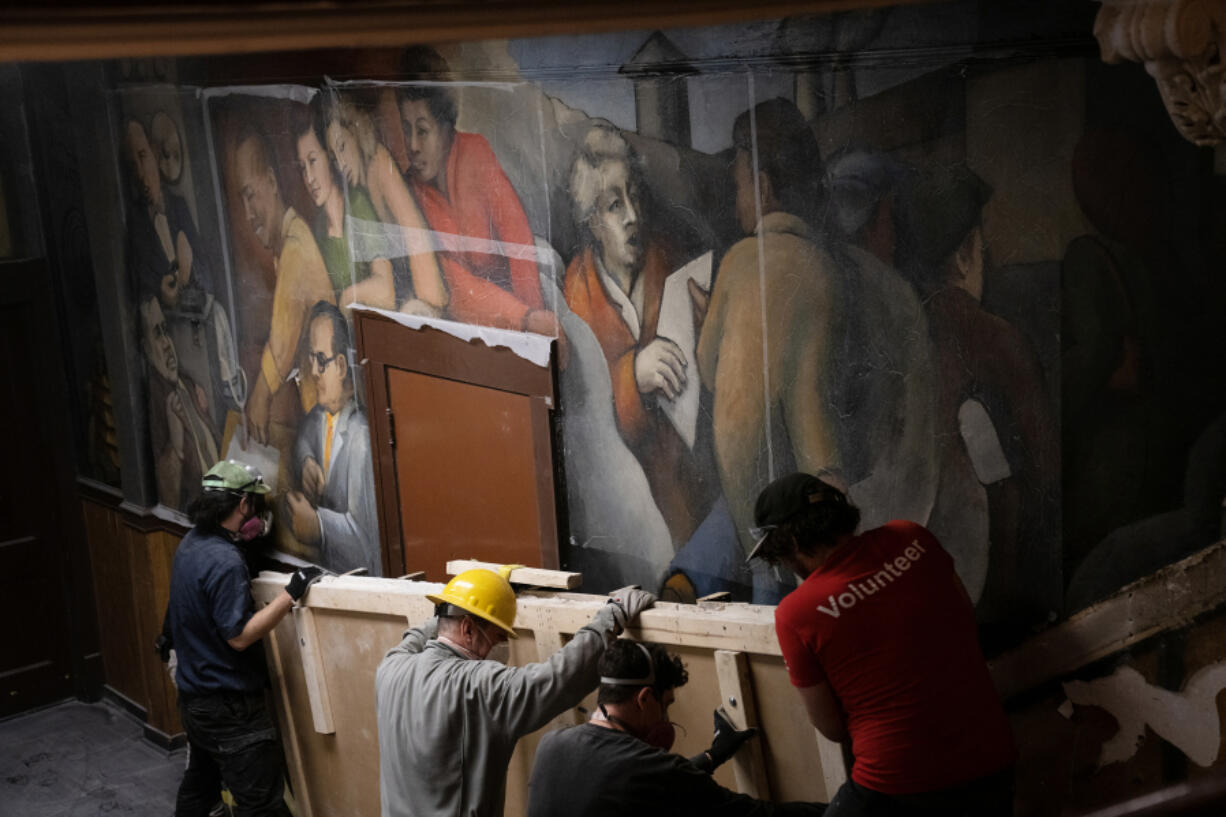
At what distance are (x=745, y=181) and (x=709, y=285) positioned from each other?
0.38 metres

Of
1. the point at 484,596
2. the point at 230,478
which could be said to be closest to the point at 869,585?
the point at 484,596

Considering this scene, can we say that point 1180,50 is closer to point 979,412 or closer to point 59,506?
point 979,412

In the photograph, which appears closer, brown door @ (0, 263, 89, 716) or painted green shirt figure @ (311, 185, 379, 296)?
painted green shirt figure @ (311, 185, 379, 296)

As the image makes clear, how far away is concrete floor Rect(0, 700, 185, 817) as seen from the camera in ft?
23.2

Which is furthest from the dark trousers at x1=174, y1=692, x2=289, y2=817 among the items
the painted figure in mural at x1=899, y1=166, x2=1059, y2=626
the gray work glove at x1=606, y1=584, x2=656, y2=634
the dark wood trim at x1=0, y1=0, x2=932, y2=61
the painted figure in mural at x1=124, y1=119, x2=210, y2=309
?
the dark wood trim at x1=0, y1=0, x2=932, y2=61

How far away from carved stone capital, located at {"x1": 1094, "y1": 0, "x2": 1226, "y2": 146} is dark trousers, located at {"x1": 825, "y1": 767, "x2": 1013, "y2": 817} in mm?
1659

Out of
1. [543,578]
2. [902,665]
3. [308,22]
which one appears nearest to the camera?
[308,22]

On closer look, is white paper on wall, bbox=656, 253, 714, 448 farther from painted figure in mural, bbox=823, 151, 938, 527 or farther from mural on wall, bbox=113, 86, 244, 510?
mural on wall, bbox=113, 86, 244, 510

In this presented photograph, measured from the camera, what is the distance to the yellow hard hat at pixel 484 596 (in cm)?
427

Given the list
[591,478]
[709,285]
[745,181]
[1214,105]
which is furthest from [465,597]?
[1214,105]

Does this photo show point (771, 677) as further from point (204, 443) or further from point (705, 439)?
point (204, 443)

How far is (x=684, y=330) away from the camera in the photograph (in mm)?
4418

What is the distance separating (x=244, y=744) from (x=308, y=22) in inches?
195

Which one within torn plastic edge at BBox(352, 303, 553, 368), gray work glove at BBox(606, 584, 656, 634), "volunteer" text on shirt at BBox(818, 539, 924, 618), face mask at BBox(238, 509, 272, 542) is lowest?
face mask at BBox(238, 509, 272, 542)
